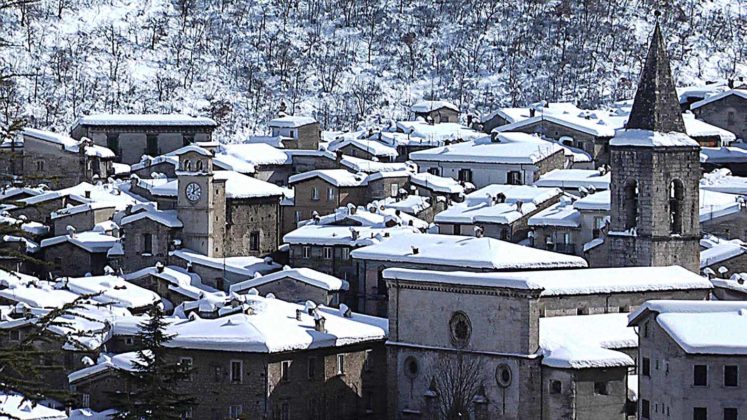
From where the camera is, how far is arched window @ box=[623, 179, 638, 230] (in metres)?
50.0

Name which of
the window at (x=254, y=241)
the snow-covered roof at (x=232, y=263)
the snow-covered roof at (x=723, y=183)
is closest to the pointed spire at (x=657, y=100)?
the snow-covered roof at (x=723, y=183)

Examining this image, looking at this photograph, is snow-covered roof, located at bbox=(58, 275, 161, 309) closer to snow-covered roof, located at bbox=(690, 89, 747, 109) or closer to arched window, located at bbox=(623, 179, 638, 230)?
arched window, located at bbox=(623, 179, 638, 230)

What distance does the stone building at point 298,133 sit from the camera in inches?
3091

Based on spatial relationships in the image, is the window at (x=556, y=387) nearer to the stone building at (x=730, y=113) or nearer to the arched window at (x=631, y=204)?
the arched window at (x=631, y=204)

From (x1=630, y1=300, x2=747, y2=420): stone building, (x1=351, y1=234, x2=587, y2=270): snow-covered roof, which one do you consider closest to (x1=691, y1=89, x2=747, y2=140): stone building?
(x1=351, y1=234, x2=587, y2=270): snow-covered roof

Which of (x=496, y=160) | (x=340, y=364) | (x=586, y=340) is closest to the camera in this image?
(x=586, y=340)

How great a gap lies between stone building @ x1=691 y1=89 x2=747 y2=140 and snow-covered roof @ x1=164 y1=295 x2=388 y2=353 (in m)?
35.4

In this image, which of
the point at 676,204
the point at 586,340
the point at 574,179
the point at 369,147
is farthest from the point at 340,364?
the point at 369,147

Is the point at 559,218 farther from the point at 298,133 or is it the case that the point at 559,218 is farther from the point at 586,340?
the point at 298,133

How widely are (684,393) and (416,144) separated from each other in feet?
139

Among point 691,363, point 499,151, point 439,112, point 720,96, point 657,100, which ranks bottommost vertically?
point 691,363

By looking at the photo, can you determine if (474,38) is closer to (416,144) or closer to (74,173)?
(416,144)

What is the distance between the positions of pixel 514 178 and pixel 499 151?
178cm

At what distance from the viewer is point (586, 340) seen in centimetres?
4241
